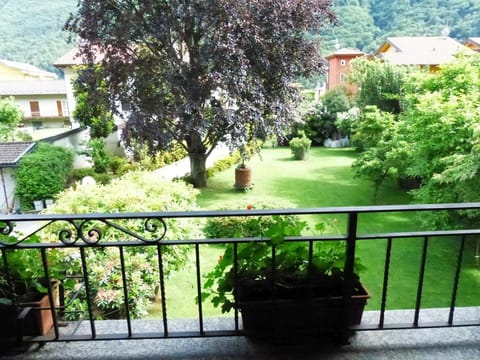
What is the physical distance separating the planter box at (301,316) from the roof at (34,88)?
19.6 m

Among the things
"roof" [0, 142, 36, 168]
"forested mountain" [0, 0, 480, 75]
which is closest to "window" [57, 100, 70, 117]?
"forested mountain" [0, 0, 480, 75]

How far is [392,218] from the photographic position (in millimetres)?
6484

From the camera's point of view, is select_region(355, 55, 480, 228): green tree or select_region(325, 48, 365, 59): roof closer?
select_region(355, 55, 480, 228): green tree

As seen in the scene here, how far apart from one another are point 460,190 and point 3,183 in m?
9.10

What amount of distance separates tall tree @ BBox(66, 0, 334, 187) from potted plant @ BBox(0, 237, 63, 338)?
629 cm

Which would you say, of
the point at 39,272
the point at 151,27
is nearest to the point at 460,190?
the point at 39,272

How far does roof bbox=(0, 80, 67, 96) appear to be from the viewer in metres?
18.1

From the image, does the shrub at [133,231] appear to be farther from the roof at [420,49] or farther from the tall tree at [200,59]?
the roof at [420,49]

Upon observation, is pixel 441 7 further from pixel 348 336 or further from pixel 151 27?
pixel 348 336

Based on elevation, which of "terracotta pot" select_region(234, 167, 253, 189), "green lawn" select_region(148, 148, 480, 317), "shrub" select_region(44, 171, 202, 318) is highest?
"shrub" select_region(44, 171, 202, 318)

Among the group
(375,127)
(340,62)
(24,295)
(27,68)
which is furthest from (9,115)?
(340,62)

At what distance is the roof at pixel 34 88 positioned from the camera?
1809cm

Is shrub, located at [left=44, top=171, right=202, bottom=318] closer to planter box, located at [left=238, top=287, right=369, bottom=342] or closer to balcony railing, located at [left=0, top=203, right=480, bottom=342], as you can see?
balcony railing, located at [left=0, top=203, right=480, bottom=342]

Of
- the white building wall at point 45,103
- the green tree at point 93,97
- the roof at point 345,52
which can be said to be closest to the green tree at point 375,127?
the green tree at point 93,97
